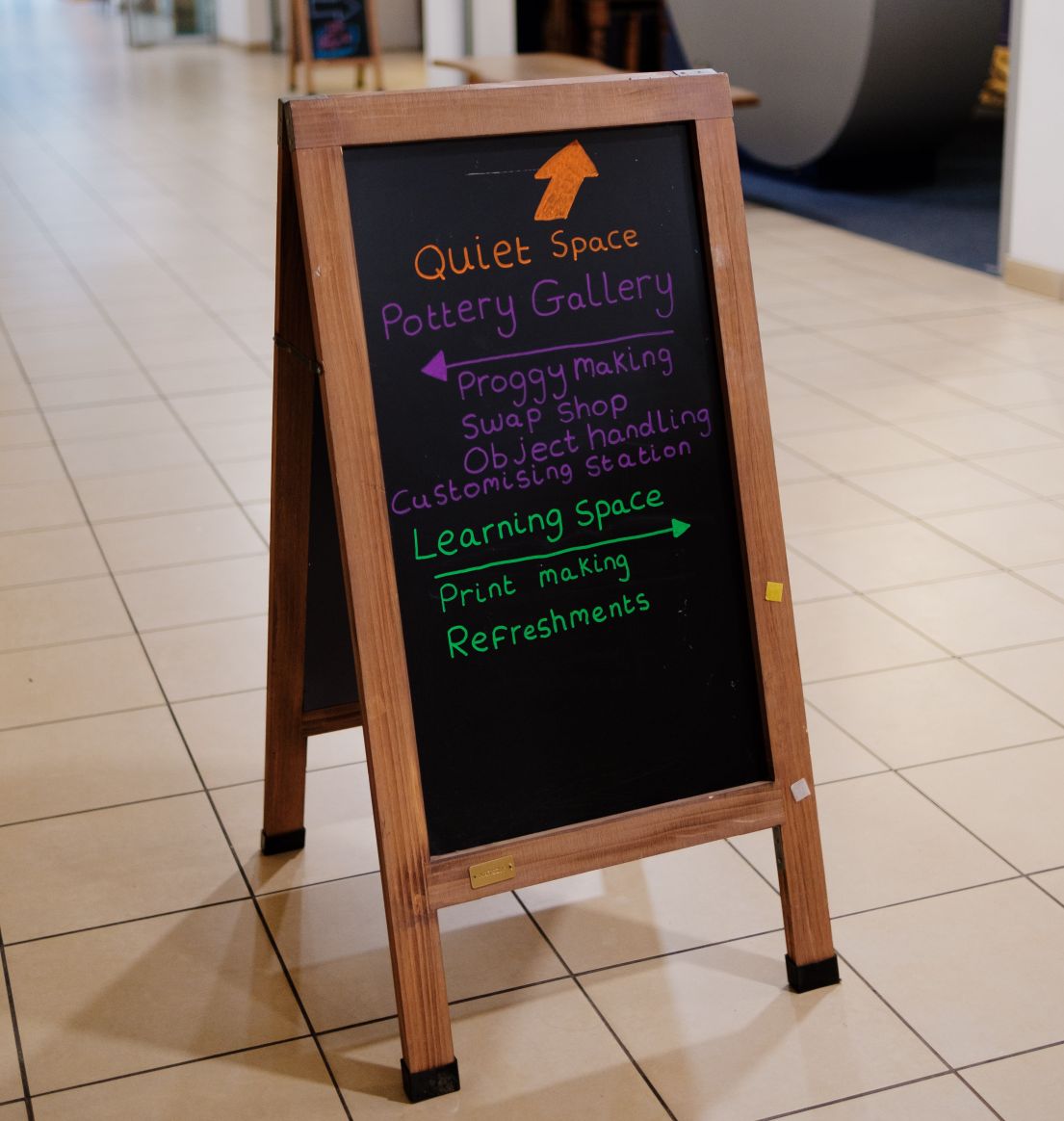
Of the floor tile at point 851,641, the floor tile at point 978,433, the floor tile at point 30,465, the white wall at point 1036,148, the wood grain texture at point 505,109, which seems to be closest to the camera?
the wood grain texture at point 505,109

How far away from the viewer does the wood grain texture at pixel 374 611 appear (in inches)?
66.8

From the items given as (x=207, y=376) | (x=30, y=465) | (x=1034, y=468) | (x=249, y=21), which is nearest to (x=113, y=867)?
(x=30, y=465)

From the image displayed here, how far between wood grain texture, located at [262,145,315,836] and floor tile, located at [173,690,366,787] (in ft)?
0.89

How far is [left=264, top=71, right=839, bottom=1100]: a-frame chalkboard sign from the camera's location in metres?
1.75

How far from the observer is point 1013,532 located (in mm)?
3529

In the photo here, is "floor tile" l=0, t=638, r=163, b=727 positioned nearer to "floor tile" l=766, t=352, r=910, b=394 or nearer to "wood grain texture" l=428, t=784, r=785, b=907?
"wood grain texture" l=428, t=784, r=785, b=907

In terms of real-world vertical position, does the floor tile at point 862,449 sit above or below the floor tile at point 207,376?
below

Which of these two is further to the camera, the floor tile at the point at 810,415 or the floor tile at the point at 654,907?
the floor tile at the point at 810,415

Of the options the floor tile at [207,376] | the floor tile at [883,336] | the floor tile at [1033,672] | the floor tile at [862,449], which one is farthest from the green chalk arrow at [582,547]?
the floor tile at [883,336]

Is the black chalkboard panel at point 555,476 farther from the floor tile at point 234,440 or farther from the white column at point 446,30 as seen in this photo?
the white column at point 446,30

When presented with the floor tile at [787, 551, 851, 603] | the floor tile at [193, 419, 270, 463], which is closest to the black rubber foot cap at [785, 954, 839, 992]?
the floor tile at [787, 551, 851, 603]

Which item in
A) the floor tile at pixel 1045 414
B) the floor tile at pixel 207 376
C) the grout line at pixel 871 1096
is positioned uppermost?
the floor tile at pixel 207 376

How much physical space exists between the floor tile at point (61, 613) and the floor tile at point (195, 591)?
39 millimetres

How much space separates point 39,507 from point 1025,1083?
2772mm
